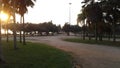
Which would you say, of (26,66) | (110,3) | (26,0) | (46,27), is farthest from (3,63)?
(46,27)

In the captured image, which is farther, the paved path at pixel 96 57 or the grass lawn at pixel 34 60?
the paved path at pixel 96 57

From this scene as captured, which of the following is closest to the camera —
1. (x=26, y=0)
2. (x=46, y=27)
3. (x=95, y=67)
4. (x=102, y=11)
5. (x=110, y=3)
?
(x=95, y=67)

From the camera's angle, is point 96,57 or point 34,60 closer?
point 34,60

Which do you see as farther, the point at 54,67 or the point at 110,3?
the point at 110,3

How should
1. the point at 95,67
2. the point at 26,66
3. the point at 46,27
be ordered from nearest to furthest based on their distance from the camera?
1. the point at 26,66
2. the point at 95,67
3. the point at 46,27

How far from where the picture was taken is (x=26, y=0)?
3569cm

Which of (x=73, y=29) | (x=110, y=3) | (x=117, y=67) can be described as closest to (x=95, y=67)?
(x=117, y=67)

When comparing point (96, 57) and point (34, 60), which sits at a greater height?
point (34, 60)

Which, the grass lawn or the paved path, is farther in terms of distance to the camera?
the paved path

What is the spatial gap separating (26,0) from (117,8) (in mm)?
23154

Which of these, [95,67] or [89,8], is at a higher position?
[89,8]

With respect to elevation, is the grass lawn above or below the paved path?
above

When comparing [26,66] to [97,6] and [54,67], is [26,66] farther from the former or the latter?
[97,6]

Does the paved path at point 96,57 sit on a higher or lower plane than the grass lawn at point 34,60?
lower
